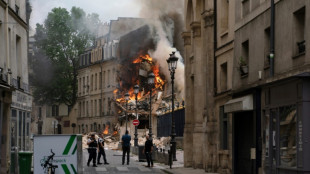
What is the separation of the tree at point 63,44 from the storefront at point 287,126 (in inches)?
2868

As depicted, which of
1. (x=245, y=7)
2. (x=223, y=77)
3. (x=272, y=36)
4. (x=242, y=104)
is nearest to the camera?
(x=272, y=36)

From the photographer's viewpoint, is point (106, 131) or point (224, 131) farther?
point (106, 131)

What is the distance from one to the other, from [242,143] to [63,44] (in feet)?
235

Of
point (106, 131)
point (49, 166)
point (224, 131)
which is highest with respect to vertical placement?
point (224, 131)

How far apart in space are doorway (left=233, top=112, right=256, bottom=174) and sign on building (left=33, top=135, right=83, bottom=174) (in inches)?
362

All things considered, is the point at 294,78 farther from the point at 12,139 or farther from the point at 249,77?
the point at 12,139

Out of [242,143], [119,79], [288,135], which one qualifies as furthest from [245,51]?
[119,79]

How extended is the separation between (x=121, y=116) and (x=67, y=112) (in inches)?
894

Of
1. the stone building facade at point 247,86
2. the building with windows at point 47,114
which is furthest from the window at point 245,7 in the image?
the building with windows at point 47,114

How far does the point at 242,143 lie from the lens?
27484mm

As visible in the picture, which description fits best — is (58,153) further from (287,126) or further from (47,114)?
(47,114)

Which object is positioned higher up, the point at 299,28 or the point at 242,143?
the point at 299,28

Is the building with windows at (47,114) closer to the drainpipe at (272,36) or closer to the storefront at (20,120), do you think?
the storefront at (20,120)

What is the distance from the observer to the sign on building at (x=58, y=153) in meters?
19.1
